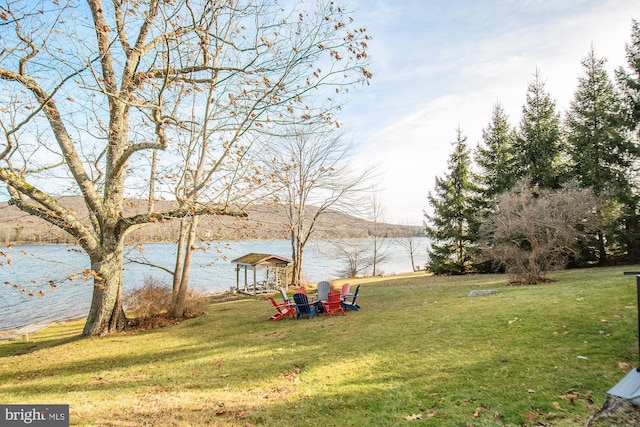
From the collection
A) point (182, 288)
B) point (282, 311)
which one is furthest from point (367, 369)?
point (182, 288)

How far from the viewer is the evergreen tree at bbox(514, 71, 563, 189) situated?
23.5 m

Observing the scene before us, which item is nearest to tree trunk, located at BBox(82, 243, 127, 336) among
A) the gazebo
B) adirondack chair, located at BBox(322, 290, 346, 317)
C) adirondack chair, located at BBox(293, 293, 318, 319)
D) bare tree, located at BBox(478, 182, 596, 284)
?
adirondack chair, located at BBox(293, 293, 318, 319)

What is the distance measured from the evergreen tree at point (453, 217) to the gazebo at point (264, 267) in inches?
448

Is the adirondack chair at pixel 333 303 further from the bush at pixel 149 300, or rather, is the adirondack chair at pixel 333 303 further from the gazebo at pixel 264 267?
the gazebo at pixel 264 267

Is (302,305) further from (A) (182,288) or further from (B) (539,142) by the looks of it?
(B) (539,142)

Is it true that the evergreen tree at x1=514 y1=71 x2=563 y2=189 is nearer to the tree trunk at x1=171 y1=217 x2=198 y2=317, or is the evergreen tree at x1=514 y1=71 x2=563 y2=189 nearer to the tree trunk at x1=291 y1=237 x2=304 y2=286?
the tree trunk at x1=291 y1=237 x2=304 y2=286

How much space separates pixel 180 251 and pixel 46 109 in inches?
273

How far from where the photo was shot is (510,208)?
1672 centimetres

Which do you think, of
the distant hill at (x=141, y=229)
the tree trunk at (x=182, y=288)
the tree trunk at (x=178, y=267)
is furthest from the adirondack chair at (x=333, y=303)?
the tree trunk at (x=178, y=267)

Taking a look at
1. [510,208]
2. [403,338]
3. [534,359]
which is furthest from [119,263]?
[510,208]

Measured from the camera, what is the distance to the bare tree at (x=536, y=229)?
14227mm

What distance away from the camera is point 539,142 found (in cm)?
2427

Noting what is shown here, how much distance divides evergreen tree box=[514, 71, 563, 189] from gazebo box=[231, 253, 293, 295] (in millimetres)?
17376

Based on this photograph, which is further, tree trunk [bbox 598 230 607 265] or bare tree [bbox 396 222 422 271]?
bare tree [bbox 396 222 422 271]
